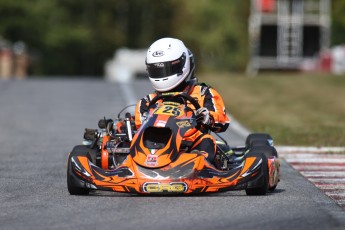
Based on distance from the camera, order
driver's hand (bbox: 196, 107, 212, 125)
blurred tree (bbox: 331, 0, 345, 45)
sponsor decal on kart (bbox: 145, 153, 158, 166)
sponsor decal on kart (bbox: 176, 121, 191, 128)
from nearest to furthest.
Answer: sponsor decal on kart (bbox: 145, 153, 158, 166), sponsor decal on kart (bbox: 176, 121, 191, 128), driver's hand (bbox: 196, 107, 212, 125), blurred tree (bbox: 331, 0, 345, 45)

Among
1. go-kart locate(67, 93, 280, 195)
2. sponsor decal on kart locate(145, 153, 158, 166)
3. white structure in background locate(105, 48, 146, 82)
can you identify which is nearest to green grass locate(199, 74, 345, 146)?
go-kart locate(67, 93, 280, 195)

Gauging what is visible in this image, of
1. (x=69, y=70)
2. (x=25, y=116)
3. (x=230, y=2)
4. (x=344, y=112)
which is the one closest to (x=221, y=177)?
(x=25, y=116)

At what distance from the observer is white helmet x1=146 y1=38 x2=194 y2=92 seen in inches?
418

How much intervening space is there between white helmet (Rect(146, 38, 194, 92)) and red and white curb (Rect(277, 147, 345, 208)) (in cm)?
176

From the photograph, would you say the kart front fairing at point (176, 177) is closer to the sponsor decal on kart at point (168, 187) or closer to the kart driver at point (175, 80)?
the sponsor decal on kart at point (168, 187)

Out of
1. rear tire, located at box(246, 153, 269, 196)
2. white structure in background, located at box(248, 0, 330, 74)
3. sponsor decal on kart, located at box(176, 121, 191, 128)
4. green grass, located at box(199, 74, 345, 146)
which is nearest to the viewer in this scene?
rear tire, located at box(246, 153, 269, 196)

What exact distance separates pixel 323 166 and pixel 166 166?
3.79 metres

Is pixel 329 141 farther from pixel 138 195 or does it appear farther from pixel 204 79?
pixel 204 79

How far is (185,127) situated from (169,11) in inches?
3589

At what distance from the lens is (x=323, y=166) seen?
12.9 metres

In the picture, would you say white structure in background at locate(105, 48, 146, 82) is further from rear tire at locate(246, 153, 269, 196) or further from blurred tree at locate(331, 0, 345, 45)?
rear tire at locate(246, 153, 269, 196)

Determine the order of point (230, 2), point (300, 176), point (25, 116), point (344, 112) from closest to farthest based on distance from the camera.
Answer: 1. point (300, 176)
2. point (25, 116)
3. point (344, 112)
4. point (230, 2)

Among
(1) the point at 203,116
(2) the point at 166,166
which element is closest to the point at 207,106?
(1) the point at 203,116

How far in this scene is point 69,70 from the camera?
97.0 m
